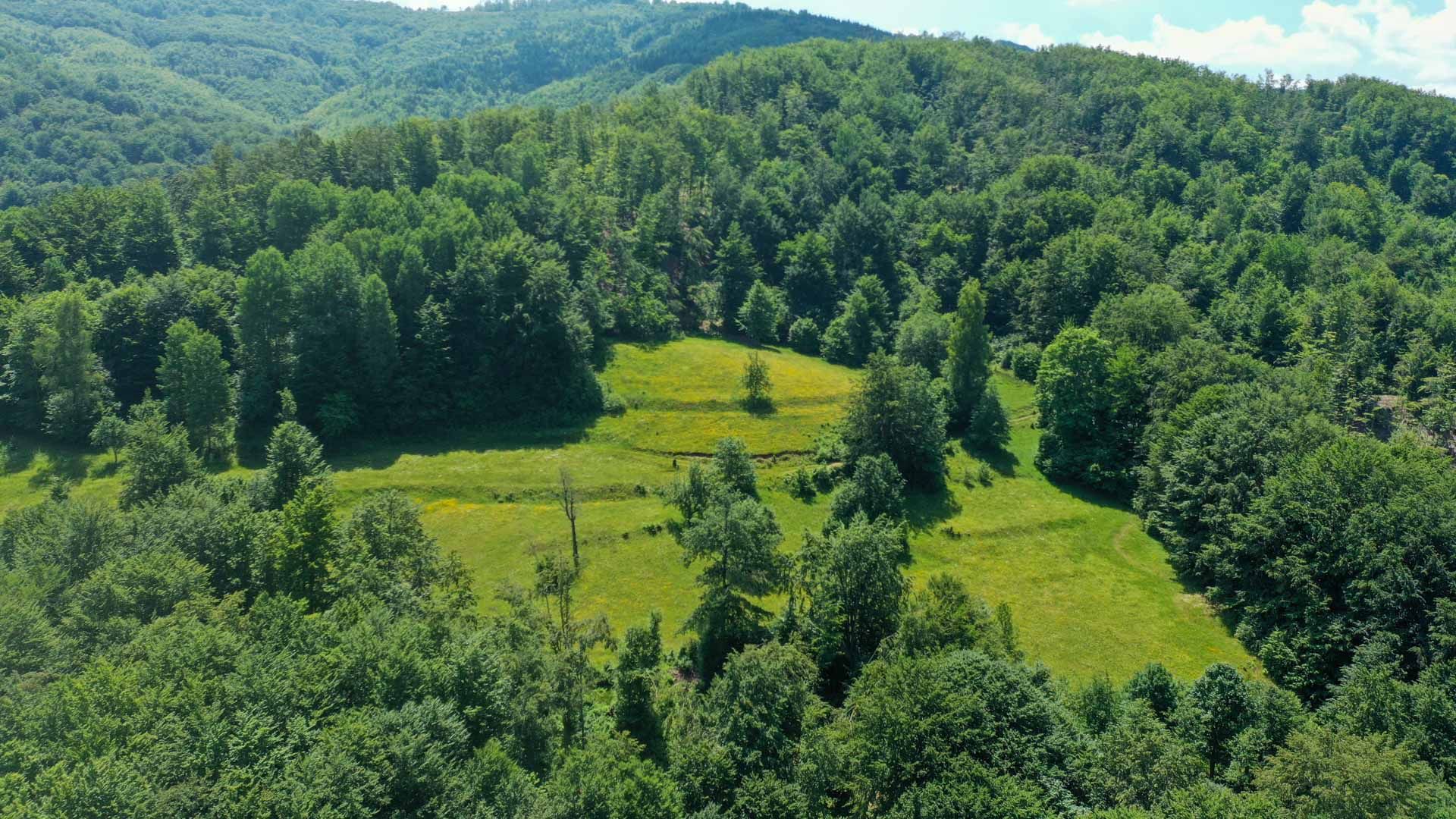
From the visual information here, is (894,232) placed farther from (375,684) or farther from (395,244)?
(375,684)

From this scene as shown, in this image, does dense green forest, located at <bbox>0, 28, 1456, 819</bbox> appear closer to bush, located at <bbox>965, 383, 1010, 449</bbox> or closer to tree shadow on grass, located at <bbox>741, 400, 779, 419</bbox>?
bush, located at <bbox>965, 383, 1010, 449</bbox>

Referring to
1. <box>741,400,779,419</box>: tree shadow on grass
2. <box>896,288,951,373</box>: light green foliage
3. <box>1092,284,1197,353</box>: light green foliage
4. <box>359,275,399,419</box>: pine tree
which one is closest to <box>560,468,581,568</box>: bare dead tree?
<box>741,400,779,419</box>: tree shadow on grass

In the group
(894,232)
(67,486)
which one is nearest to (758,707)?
(67,486)

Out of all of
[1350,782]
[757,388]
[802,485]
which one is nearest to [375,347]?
[757,388]

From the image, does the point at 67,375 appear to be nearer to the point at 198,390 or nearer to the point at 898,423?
the point at 198,390

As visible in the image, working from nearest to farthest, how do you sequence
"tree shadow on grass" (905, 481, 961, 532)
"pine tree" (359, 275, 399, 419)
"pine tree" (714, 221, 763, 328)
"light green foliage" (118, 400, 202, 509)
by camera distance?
"light green foliage" (118, 400, 202, 509)
"tree shadow on grass" (905, 481, 961, 532)
"pine tree" (359, 275, 399, 419)
"pine tree" (714, 221, 763, 328)
